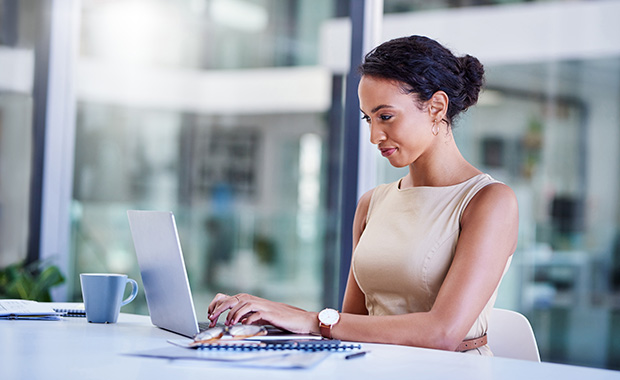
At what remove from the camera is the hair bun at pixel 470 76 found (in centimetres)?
189

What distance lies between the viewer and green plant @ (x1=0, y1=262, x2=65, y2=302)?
3705 millimetres

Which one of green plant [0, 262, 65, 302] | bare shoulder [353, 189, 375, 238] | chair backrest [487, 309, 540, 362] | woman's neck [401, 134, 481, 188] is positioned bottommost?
green plant [0, 262, 65, 302]

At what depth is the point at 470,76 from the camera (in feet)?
6.24

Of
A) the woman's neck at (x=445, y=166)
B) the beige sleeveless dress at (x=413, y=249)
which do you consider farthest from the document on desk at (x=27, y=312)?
the woman's neck at (x=445, y=166)

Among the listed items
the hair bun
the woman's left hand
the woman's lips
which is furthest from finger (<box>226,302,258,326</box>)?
the hair bun

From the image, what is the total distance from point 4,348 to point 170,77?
147 inches

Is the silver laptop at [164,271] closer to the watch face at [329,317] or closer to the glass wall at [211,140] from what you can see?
the watch face at [329,317]

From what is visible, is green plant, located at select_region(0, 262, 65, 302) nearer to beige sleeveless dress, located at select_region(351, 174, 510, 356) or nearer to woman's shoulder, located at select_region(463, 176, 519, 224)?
beige sleeveless dress, located at select_region(351, 174, 510, 356)

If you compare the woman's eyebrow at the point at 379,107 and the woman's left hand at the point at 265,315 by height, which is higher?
the woman's eyebrow at the point at 379,107

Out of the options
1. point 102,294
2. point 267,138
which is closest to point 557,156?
point 267,138

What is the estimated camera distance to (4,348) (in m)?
1.30

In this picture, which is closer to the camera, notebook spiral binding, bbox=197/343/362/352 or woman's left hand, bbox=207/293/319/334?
notebook spiral binding, bbox=197/343/362/352

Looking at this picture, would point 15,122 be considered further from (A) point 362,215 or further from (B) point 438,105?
(B) point 438,105

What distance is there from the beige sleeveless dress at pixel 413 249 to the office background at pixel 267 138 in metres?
1.69
